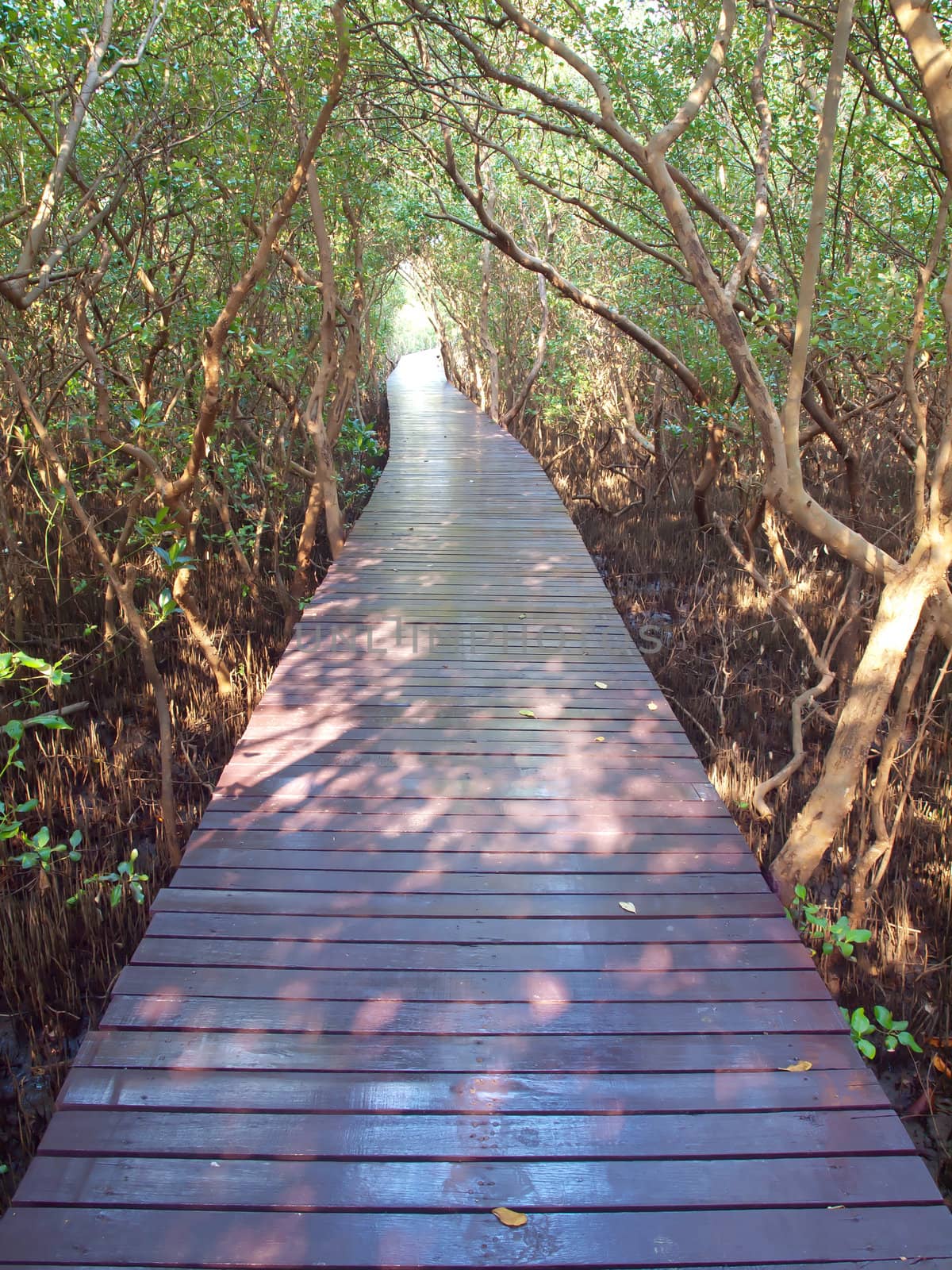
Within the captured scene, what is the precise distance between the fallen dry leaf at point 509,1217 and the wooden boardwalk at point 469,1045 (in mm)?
16

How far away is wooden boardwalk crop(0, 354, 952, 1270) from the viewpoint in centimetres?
140

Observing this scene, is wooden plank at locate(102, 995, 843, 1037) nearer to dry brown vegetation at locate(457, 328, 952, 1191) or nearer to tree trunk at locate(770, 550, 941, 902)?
tree trunk at locate(770, 550, 941, 902)

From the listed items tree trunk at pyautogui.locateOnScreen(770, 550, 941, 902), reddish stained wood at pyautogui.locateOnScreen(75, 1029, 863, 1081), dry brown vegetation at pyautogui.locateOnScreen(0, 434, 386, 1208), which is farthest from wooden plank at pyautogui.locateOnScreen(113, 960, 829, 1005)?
dry brown vegetation at pyautogui.locateOnScreen(0, 434, 386, 1208)

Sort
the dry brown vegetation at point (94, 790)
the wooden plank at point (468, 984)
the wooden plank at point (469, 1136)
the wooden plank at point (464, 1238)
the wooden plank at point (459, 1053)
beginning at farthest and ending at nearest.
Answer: the dry brown vegetation at point (94, 790) → the wooden plank at point (468, 984) → the wooden plank at point (459, 1053) → the wooden plank at point (469, 1136) → the wooden plank at point (464, 1238)

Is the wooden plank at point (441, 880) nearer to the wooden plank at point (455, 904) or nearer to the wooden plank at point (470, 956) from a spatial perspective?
the wooden plank at point (455, 904)

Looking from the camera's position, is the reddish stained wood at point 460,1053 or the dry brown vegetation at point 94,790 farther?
the dry brown vegetation at point 94,790

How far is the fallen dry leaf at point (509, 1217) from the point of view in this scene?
4.60ft

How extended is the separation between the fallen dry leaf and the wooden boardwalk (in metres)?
0.02

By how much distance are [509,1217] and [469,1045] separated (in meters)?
0.36

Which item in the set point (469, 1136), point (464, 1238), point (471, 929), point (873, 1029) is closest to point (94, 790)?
point (471, 929)

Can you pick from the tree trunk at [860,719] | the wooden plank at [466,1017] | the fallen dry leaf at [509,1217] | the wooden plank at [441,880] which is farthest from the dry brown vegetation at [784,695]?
the fallen dry leaf at [509,1217]

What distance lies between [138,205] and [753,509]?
3.65 metres

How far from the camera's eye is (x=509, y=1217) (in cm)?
141

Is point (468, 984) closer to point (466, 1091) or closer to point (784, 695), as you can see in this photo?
point (466, 1091)
